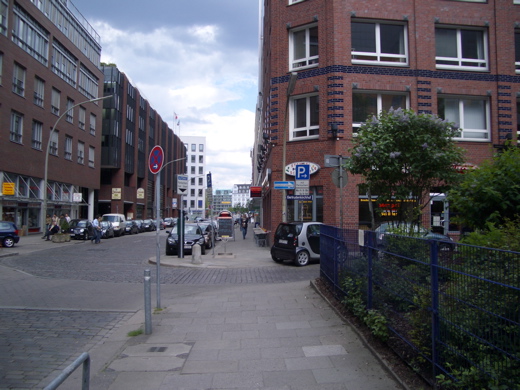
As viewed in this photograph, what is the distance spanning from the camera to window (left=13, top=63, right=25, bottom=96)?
31.5 m

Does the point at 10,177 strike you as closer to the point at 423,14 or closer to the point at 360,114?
the point at 360,114

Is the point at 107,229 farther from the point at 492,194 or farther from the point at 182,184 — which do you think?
the point at 492,194

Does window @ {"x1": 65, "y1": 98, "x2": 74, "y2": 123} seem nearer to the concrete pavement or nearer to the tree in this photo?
the tree

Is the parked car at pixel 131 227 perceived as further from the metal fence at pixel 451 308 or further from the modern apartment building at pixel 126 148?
the metal fence at pixel 451 308

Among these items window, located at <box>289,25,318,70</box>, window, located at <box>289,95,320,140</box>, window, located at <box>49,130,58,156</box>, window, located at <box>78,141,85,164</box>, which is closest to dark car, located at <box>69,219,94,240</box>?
window, located at <box>49,130,58,156</box>

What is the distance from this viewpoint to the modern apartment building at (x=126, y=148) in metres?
54.0

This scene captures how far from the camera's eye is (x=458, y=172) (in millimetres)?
10414

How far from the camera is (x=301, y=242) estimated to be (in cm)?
1484

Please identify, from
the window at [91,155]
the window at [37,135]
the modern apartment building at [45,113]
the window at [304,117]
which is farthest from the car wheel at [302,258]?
the window at [91,155]

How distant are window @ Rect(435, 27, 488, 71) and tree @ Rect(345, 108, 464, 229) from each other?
11463 millimetres

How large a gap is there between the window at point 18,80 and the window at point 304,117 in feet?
74.3

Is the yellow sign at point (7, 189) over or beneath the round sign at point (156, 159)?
over

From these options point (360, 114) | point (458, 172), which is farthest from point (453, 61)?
point (458, 172)

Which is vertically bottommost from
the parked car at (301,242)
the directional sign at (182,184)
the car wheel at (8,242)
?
the car wheel at (8,242)
